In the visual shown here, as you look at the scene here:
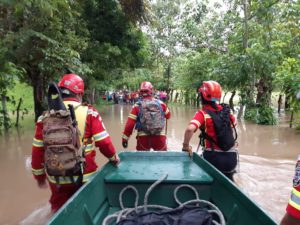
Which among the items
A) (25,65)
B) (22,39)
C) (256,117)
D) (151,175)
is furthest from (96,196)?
(256,117)

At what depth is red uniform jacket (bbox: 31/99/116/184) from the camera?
3.32 meters

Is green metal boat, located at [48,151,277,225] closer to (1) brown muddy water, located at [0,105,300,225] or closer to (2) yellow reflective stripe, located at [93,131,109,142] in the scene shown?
(2) yellow reflective stripe, located at [93,131,109,142]

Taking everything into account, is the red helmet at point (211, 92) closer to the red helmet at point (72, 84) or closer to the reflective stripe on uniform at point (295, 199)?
the red helmet at point (72, 84)

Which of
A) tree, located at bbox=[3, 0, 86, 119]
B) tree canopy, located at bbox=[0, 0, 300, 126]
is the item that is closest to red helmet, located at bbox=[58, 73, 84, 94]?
A: tree, located at bbox=[3, 0, 86, 119]

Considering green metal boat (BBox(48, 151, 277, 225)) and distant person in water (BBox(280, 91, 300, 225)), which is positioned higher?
distant person in water (BBox(280, 91, 300, 225))

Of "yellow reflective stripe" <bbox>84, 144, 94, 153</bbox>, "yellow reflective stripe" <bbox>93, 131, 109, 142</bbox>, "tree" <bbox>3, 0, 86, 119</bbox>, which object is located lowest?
"yellow reflective stripe" <bbox>84, 144, 94, 153</bbox>

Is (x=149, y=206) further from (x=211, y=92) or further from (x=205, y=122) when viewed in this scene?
(x=211, y=92)

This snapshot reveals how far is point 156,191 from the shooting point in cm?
379

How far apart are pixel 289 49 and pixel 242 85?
2.70 meters

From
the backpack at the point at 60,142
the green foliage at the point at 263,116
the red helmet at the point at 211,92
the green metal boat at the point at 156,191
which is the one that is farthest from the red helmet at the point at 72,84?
the green foliage at the point at 263,116

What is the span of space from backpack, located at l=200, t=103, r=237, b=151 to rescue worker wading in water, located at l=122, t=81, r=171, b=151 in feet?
4.65

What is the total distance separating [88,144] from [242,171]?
4.89 metres

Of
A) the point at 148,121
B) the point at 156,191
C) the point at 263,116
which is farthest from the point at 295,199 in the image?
the point at 263,116

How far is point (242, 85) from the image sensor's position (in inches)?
639
